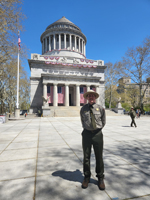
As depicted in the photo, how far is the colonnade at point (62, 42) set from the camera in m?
53.9

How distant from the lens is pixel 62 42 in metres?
55.7

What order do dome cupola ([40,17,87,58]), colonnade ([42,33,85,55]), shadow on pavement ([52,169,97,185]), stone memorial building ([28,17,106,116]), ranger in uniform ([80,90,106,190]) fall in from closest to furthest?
ranger in uniform ([80,90,106,190]) < shadow on pavement ([52,169,97,185]) < stone memorial building ([28,17,106,116]) < dome cupola ([40,17,87,58]) < colonnade ([42,33,85,55])

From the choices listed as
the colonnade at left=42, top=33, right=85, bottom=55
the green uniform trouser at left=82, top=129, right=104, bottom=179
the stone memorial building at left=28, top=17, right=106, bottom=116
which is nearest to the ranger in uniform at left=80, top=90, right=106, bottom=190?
the green uniform trouser at left=82, top=129, right=104, bottom=179

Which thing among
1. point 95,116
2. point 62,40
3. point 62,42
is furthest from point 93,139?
point 62,40

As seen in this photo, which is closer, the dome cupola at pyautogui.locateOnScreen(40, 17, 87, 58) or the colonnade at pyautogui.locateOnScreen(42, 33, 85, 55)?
the dome cupola at pyautogui.locateOnScreen(40, 17, 87, 58)

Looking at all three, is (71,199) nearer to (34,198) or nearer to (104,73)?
(34,198)

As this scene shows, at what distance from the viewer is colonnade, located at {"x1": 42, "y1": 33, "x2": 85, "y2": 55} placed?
53.9 meters

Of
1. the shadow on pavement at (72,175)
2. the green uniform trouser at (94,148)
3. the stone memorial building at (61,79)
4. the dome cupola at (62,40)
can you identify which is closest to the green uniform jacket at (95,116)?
the green uniform trouser at (94,148)

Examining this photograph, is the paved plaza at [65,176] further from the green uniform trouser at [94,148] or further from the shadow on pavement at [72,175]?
the green uniform trouser at [94,148]

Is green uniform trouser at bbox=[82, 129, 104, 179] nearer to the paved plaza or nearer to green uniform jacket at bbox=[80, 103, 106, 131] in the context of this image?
green uniform jacket at bbox=[80, 103, 106, 131]

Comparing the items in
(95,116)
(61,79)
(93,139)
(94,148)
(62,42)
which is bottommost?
(94,148)

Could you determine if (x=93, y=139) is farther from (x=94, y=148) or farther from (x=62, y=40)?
(x=62, y=40)

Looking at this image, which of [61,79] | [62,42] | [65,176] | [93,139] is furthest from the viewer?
[62,42]

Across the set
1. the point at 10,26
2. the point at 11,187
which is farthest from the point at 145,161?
the point at 10,26
